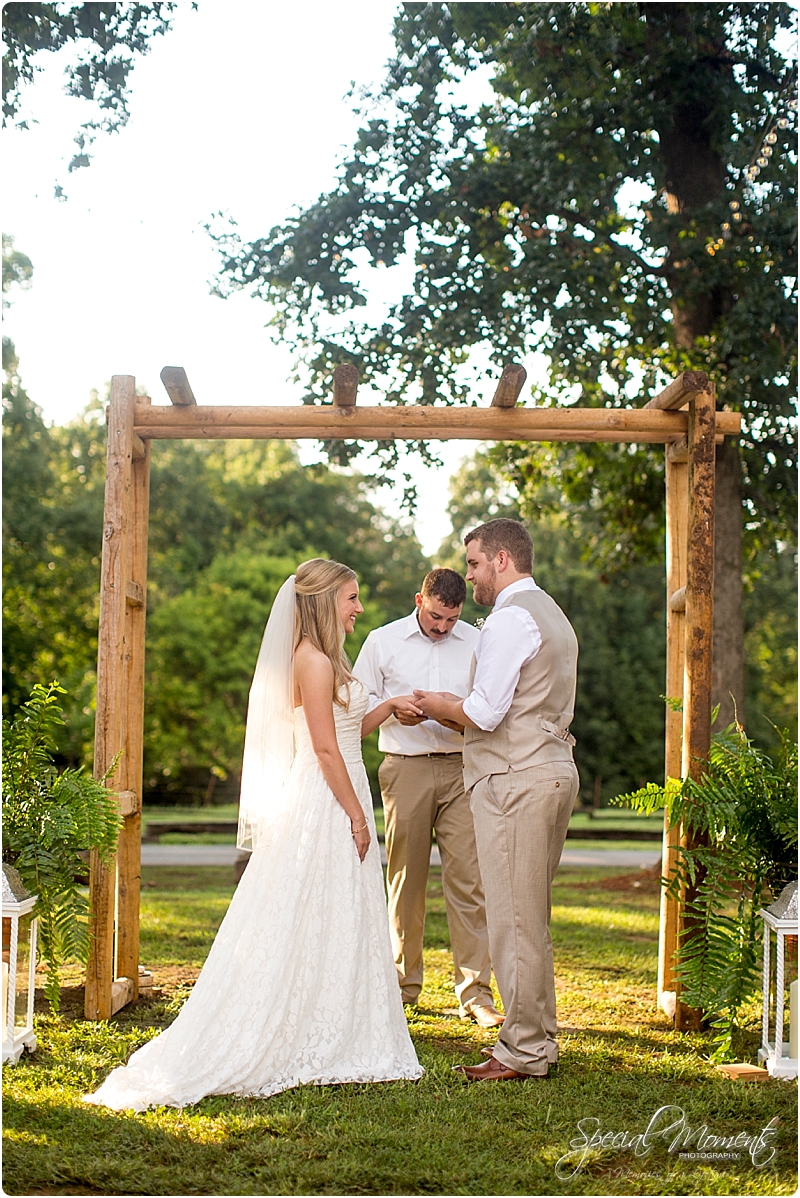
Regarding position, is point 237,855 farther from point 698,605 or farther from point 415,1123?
point 415,1123

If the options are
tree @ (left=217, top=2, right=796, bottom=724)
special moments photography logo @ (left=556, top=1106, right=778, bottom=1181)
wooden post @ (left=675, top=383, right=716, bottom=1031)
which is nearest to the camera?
special moments photography logo @ (left=556, top=1106, right=778, bottom=1181)

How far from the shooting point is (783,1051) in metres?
4.60

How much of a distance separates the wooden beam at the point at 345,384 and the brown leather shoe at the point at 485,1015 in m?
3.15

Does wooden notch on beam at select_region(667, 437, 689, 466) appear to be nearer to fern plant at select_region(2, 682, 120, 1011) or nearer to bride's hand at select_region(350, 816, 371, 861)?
bride's hand at select_region(350, 816, 371, 861)

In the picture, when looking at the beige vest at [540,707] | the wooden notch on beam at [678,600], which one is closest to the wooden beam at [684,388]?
the wooden notch on beam at [678,600]

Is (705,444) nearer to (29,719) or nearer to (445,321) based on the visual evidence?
(29,719)

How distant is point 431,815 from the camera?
221 inches

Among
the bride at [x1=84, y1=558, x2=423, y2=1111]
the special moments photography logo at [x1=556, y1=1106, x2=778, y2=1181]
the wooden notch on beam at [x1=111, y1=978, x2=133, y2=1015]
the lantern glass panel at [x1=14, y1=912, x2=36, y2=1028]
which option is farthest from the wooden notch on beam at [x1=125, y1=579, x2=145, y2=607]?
the special moments photography logo at [x1=556, y1=1106, x2=778, y2=1181]

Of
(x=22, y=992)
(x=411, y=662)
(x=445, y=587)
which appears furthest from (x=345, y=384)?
(x=22, y=992)

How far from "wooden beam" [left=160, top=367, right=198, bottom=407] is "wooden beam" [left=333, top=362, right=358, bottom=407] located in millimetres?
761

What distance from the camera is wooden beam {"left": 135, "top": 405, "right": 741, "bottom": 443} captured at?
5.69 meters

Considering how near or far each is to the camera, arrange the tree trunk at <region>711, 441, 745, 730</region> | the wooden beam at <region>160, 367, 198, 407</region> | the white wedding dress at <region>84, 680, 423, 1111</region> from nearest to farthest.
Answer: the white wedding dress at <region>84, 680, 423, 1111</region> → the wooden beam at <region>160, 367, 198, 407</region> → the tree trunk at <region>711, 441, 745, 730</region>

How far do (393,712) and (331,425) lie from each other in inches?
62.6

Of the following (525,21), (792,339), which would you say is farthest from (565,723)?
(525,21)
